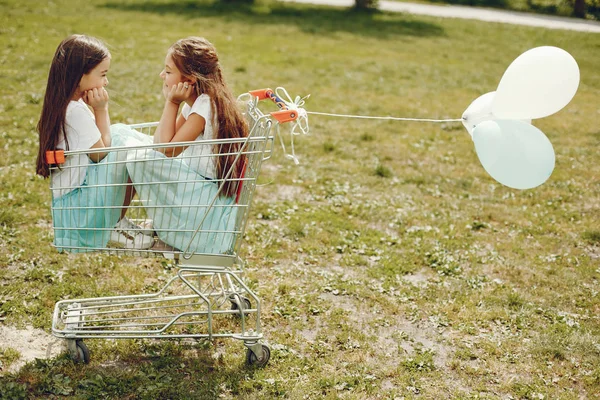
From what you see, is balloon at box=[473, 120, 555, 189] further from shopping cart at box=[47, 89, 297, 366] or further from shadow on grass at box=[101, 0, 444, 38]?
shadow on grass at box=[101, 0, 444, 38]

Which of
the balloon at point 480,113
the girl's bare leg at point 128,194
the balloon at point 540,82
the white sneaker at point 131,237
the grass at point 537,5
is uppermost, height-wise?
the grass at point 537,5

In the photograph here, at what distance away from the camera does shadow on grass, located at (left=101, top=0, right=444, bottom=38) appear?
57.6 feet

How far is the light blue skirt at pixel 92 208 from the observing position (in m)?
3.78

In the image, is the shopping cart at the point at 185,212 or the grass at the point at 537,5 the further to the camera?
the grass at the point at 537,5

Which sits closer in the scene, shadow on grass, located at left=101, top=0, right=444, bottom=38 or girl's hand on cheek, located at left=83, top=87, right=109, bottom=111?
girl's hand on cheek, located at left=83, top=87, right=109, bottom=111

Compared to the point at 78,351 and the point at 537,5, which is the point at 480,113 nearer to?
the point at 78,351

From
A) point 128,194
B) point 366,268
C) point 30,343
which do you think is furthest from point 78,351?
point 366,268

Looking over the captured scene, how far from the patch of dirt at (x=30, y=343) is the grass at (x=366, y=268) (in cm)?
7

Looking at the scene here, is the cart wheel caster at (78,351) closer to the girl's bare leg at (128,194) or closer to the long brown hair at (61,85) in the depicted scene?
the girl's bare leg at (128,194)

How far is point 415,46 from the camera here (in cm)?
1625

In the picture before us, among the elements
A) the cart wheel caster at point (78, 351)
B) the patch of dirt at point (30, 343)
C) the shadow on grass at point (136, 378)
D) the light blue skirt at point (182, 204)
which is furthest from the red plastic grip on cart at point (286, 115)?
the patch of dirt at point (30, 343)

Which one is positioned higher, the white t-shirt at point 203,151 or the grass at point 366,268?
the white t-shirt at point 203,151

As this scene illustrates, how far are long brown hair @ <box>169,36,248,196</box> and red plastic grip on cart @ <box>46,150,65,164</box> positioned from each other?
32.7 inches

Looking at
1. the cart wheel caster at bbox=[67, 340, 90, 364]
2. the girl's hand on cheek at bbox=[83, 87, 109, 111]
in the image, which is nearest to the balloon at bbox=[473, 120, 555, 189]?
the girl's hand on cheek at bbox=[83, 87, 109, 111]
